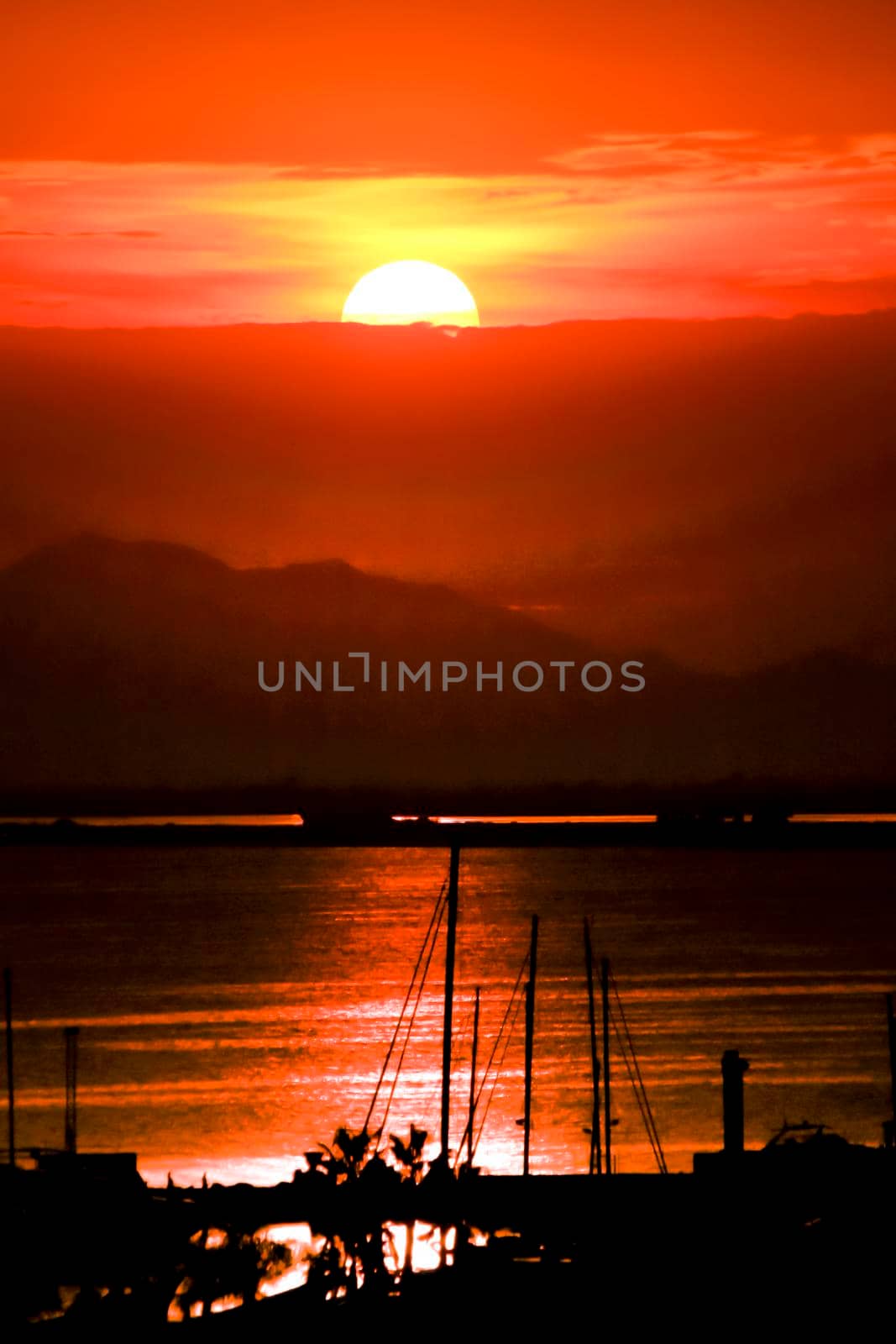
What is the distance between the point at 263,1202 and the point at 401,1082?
957 inches

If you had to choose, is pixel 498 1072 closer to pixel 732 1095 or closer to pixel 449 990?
pixel 449 990

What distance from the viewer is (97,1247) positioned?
17.5 metres

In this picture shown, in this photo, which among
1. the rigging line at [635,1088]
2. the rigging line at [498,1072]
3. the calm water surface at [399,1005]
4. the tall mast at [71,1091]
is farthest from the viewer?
the calm water surface at [399,1005]

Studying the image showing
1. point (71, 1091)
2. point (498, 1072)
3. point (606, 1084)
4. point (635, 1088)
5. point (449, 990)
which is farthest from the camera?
point (498, 1072)

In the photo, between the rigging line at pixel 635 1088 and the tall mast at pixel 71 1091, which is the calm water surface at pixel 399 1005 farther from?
the tall mast at pixel 71 1091

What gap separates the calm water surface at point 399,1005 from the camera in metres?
38.4

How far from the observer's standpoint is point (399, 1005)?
6194cm

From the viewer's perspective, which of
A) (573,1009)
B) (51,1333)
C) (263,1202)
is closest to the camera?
(51,1333)

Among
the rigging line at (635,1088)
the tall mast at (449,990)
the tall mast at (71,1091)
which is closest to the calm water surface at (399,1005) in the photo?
the rigging line at (635,1088)

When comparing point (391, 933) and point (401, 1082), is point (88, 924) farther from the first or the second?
point (401, 1082)

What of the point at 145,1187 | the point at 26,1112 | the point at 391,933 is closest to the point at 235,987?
the point at 391,933

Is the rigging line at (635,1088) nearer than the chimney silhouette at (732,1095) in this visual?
No

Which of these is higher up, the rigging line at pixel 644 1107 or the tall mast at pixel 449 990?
the tall mast at pixel 449 990

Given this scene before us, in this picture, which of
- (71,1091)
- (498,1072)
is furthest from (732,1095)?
(498,1072)
